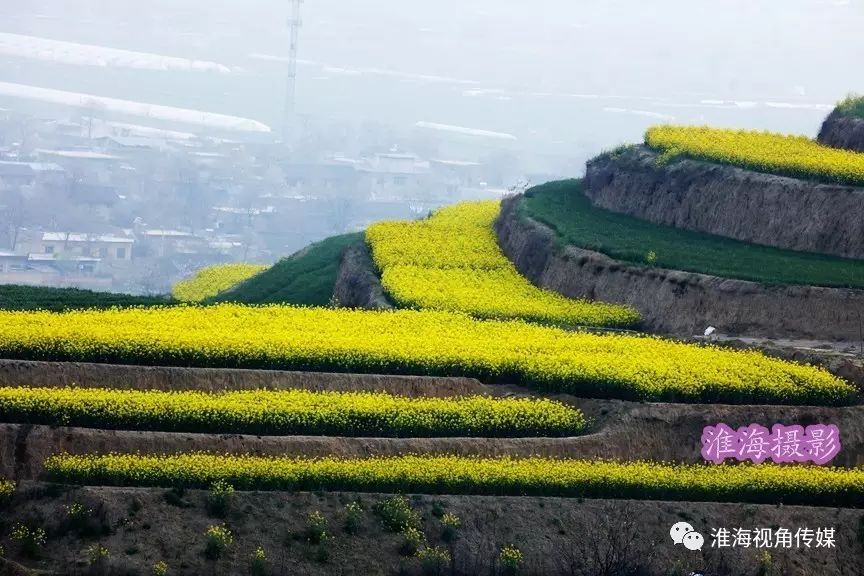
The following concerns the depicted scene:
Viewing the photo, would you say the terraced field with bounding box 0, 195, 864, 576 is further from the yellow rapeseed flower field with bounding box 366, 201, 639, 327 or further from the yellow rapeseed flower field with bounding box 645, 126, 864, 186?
the yellow rapeseed flower field with bounding box 645, 126, 864, 186

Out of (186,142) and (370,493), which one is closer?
(370,493)

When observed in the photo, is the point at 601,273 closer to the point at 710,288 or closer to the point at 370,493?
the point at 710,288

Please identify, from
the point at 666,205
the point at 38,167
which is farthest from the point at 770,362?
the point at 38,167

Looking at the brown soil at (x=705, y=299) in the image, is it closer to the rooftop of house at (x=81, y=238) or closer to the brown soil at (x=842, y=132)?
the brown soil at (x=842, y=132)

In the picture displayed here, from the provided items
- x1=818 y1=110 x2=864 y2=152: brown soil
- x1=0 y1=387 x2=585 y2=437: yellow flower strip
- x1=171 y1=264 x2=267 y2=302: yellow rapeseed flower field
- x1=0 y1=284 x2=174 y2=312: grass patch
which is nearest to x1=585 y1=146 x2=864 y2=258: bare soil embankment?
x1=818 y1=110 x2=864 y2=152: brown soil

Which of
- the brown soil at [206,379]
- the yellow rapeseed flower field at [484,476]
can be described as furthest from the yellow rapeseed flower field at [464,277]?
the yellow rapeseed flower field at [484,476]

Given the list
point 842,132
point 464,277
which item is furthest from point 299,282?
point 842,132

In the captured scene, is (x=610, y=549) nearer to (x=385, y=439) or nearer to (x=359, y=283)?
(x=385, y=439)
